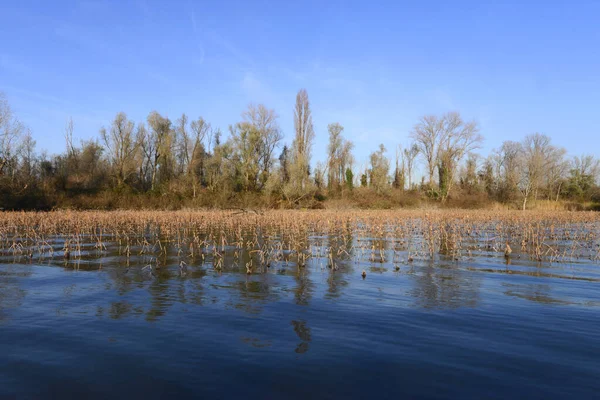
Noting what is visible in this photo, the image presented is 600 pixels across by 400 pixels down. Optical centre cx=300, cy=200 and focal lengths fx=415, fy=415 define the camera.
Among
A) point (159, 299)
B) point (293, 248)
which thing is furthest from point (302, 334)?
point (293, 248)

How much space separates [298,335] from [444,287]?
3.53 m

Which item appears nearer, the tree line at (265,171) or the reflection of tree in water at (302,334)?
the reflection of tree in water at (302,334)

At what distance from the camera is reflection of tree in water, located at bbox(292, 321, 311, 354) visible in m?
4.43

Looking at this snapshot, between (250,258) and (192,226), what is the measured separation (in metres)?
9.95

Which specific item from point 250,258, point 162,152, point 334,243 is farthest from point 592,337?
point 162,152

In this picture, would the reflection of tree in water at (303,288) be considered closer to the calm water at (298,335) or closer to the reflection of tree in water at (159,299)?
the calm water at (298,335)

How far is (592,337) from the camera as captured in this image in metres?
4.82

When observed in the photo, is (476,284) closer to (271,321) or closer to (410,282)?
(410,282)

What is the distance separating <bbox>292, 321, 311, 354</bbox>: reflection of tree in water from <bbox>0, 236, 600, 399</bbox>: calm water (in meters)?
0.02

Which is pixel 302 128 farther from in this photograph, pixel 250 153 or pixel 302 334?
pixel 302 334

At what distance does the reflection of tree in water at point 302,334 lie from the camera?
4434 millimetres

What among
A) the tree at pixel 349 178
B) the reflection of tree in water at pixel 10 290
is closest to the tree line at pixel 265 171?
the tree at pixel 349 178

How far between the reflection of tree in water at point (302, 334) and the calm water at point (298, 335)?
0.08 feet

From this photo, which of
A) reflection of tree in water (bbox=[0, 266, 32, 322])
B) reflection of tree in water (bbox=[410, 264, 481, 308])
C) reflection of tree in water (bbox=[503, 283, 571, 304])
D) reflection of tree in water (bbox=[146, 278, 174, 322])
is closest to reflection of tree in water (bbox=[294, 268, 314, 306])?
reflection of tree in water (bbox=[410, 264, 481, 308])
